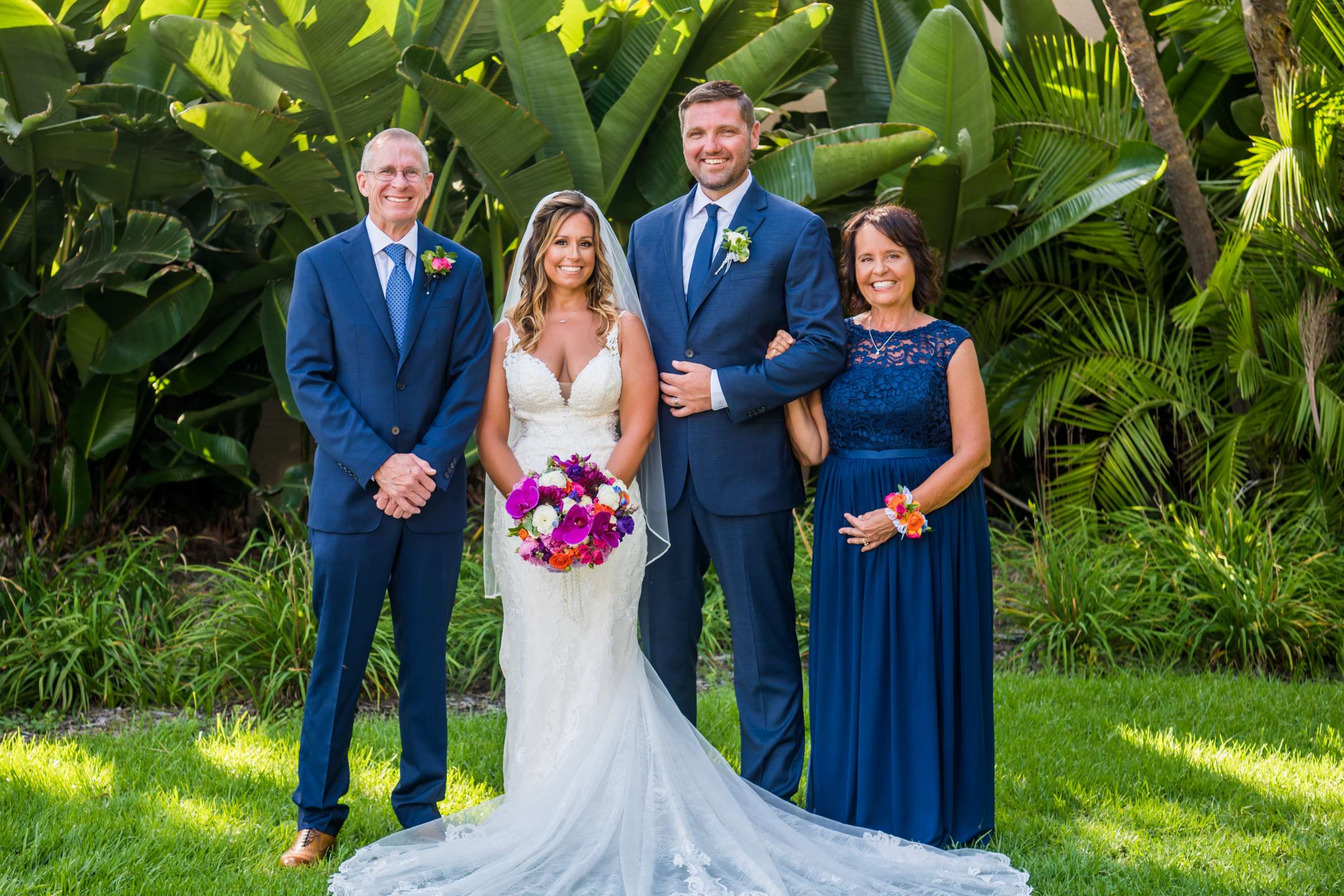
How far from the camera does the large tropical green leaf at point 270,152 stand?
5.41m

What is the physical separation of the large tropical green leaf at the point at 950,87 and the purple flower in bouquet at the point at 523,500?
385 cm

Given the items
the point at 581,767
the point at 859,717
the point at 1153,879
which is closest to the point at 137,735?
the point at 581,767

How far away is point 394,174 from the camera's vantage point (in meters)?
3.68

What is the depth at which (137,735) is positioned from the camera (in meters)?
4.93

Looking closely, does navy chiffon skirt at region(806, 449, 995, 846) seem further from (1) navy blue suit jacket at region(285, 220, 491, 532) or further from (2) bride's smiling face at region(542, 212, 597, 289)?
(1) navy blue suit jacket at region(285, 220, 491, 532)

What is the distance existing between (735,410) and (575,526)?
643 mm

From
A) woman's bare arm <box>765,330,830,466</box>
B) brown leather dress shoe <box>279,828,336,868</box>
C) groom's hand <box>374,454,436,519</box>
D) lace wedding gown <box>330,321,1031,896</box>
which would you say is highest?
woman's bare arm <box>765,330,830,466</box>

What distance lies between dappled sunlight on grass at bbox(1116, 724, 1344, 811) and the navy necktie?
258 centimetres

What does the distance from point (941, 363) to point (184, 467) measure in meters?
5.05

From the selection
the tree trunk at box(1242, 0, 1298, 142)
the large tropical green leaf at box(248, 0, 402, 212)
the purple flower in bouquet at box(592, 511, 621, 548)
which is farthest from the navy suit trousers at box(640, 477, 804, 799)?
the tree trunk at box(1242, 0, 1298, 142)

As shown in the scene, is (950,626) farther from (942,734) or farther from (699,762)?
(699,762)

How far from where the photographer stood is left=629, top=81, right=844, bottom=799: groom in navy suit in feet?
12.6

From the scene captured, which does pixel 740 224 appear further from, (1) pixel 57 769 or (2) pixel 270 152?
(1) pixel 57 769

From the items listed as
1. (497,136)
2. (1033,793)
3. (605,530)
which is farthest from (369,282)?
(1033,793)
